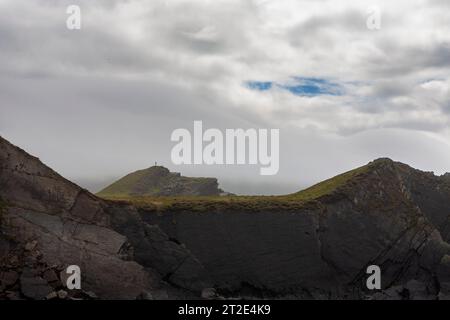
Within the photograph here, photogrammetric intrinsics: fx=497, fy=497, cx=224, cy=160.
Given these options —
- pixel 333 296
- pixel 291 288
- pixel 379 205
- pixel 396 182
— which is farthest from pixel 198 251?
pixel 396 182

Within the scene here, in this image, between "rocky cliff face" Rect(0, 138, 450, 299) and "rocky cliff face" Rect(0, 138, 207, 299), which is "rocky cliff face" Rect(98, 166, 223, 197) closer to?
"rocky cliff face" Rect(0, 138, 450, 299)

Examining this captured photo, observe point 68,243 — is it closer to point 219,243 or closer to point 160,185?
point 219,243

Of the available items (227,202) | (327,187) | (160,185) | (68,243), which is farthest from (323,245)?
(160,185)

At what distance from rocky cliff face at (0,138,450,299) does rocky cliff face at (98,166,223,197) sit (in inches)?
1908

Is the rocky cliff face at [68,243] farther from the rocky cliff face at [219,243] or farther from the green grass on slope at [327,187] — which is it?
the green grass on slope at [327,187]

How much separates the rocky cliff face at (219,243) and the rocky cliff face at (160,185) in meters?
48.5

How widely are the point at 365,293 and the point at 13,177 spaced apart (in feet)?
114

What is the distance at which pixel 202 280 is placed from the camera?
4656 centimetres

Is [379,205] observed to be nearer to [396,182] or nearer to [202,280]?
[396,182]

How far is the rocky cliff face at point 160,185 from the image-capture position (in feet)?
334

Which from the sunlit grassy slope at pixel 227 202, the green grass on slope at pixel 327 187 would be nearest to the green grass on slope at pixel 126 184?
the sunlit grassy slope at pixel 227 202

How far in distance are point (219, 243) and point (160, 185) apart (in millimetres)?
60600

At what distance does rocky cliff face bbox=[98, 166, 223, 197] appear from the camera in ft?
334

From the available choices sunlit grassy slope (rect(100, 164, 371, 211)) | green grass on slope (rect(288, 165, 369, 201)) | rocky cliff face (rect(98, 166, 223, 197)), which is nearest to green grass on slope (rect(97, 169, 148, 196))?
rocky cliff face (rect(98, 166, 223, 197))
